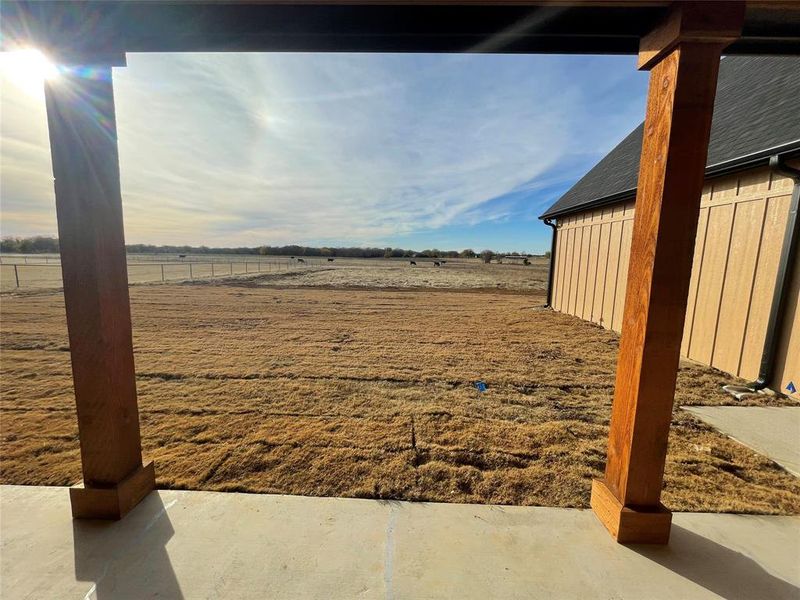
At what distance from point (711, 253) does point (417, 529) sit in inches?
234

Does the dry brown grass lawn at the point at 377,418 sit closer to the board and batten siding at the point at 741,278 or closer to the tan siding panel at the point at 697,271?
the board and batten siding at the point at 741,278

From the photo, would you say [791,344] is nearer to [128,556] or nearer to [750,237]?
[750,237]

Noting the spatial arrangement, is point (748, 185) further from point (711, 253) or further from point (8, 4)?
point (8, 4)

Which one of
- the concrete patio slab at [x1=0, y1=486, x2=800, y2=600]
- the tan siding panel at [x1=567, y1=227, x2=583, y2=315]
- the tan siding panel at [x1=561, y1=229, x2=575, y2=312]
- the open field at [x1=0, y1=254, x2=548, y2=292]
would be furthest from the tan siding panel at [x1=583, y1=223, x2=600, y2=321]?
the open field at [x1=0, y1=254, x2=548, y2=292]

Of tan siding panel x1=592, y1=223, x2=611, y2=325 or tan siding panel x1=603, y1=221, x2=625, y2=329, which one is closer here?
tan siding panel x1=603, y1=221, x2=625, y2=329

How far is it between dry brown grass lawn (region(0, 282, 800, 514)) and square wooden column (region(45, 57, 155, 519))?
18.6 inches

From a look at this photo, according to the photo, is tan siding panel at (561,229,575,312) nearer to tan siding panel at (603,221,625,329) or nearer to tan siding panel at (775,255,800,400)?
tan siding panel at (603,221,625,329)

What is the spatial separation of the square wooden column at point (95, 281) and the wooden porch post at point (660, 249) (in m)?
2.74

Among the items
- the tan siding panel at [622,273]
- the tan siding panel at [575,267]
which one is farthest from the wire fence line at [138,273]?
the tan siding panel at [622,273]

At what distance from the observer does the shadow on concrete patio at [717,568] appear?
5.27 feet

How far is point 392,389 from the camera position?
4.17 m

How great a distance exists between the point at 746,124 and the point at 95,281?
323 inches

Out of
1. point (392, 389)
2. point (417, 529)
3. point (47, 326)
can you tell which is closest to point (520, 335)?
point (392, 389)

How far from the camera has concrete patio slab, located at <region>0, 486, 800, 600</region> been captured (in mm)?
1589
